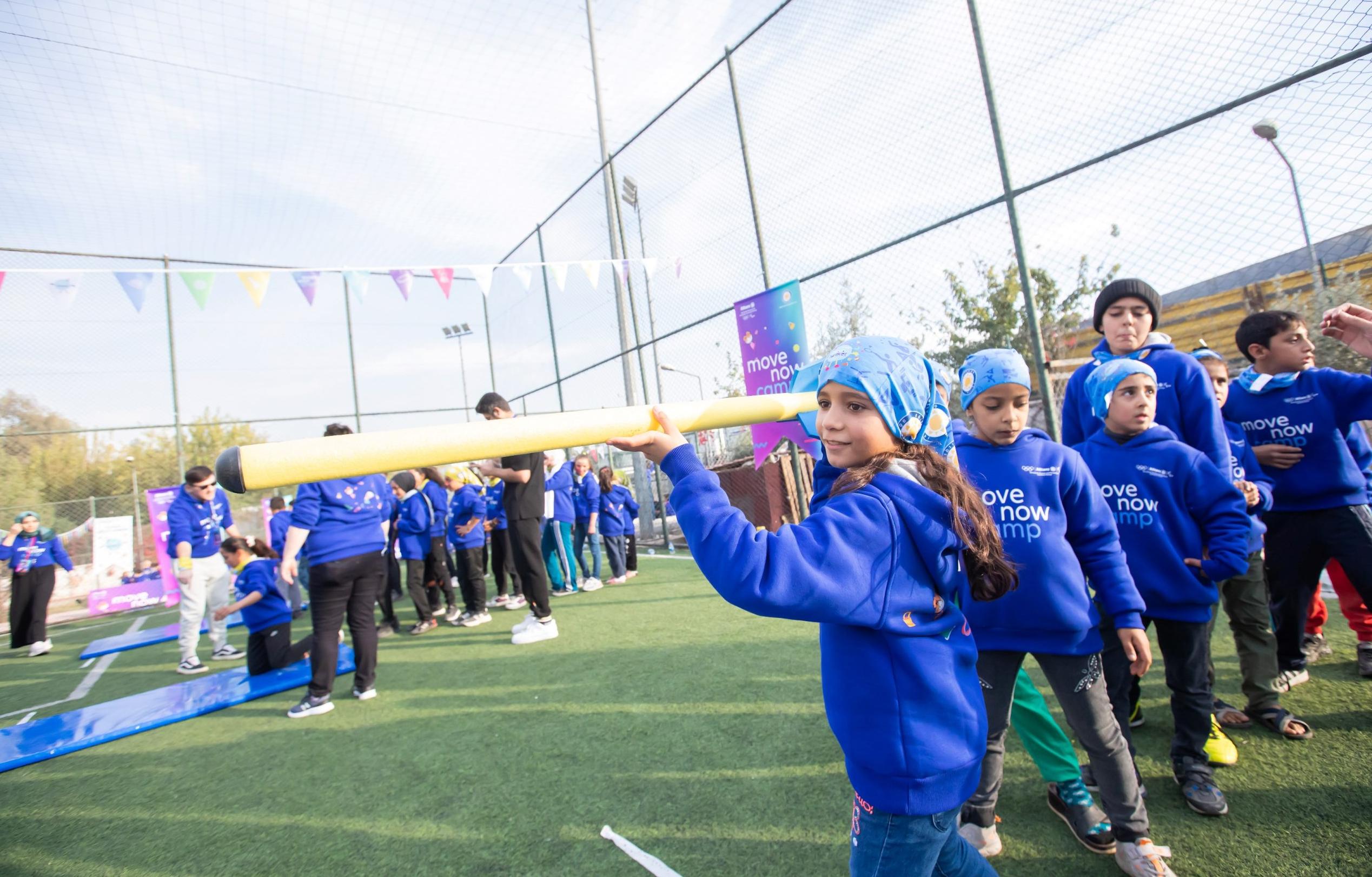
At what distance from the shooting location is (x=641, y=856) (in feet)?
7.36

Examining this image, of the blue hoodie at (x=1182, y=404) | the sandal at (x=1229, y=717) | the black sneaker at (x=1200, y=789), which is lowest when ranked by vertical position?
the sandal at (x=1229, y=717)

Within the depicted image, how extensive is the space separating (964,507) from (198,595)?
24.1 ft

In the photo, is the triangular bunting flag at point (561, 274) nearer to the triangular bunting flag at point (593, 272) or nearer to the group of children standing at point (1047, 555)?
the triangular bunting flag at point (593, 272)

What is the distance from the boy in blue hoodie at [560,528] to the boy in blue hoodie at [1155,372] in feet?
18.9

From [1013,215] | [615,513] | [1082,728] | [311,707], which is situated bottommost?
[311,707]

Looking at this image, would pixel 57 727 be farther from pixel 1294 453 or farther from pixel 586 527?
pixel 1294 453

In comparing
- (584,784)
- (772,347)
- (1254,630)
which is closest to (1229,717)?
(1254,630)

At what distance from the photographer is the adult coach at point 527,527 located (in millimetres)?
5352

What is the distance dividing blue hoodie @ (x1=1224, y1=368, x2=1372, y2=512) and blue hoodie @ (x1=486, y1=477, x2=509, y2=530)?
6247 millimetres

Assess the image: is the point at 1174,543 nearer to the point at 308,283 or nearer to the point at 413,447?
the point at 413,447

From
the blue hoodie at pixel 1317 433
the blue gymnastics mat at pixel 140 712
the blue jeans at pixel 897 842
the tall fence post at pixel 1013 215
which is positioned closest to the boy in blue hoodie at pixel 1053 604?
the blue jeans at pixel 897 842

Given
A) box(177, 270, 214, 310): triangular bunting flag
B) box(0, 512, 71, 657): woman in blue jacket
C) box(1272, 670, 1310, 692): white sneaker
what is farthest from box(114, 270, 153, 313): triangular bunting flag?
box(1272, 670, 1310, 692): white sneaker

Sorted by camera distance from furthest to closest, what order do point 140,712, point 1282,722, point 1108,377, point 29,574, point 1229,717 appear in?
point 29,574 → point 140,712 → point 1229,717 → point 1282,722 → point 1108,377

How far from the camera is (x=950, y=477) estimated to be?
1.41 metres
